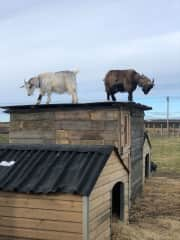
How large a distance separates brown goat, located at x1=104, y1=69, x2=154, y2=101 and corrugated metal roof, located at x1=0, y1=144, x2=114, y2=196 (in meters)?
4.69

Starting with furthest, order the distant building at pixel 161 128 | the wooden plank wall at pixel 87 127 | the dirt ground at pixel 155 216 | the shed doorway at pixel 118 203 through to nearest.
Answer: the distant building at pixel 161 128 → the wooden plank wall at pixel 87 127 → the shed doorway at pixel 118 203 → the dirt ground at pixel 155 216

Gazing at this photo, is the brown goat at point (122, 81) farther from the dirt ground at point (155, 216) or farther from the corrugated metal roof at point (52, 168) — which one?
the corrugated metal roof at point (52, 168)

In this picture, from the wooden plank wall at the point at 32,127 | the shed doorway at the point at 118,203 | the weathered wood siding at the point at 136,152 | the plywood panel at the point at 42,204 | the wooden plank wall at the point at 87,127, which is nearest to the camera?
the plywood panel at the point at 42,204

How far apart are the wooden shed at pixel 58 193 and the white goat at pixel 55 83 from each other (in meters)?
3.92

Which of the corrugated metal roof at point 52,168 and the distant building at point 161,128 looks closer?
the corrugated metal roof at point 52,168

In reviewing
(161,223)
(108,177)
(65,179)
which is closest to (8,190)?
(65,179)

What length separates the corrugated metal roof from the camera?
7.29m

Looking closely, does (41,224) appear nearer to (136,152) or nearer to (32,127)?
(32,127)

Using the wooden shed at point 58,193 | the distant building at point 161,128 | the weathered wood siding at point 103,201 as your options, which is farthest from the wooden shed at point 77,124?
the distant building at point 161,128

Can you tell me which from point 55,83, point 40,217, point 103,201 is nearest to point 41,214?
point 40,217

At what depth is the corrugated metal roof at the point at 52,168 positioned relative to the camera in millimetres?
7293

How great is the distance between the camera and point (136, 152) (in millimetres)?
14562

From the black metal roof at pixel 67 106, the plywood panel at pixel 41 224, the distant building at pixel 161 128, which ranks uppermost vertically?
the black metal roof at pixel 67 106

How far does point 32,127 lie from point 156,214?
194 inches
